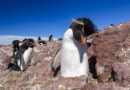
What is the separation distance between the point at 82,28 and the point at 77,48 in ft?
2.52

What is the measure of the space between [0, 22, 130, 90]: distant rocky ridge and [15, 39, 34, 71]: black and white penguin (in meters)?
2.79

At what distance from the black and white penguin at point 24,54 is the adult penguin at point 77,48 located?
551 centimetres

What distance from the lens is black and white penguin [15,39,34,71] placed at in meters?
18.0

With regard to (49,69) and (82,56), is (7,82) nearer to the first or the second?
(49,69)

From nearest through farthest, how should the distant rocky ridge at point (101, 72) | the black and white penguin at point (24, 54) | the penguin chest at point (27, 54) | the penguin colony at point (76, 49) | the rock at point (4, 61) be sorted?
the distant rocky ridge at point (101, 72)
the penguin colony at point (76, 49)
the black and white penguin at point (24, 54)
the penguin chest at point (27, 54)
the rock at point (4, 61)

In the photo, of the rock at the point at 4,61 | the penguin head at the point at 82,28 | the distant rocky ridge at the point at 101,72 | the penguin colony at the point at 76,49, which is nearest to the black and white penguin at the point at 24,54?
the rock at the point at 4,61

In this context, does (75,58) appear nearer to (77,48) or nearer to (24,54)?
(77,48)

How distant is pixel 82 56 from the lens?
12602 millimetres

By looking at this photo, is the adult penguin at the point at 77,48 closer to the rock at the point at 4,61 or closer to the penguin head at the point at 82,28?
the penguin head at the point at 82,28

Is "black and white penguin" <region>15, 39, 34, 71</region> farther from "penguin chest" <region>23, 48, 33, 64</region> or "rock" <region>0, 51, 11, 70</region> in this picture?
"rock" <region>0, 51, 11, 70</region>

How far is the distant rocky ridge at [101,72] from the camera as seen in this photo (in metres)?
9.54

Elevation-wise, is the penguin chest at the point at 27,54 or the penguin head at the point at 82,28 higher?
the penguin head at the point at 82,28

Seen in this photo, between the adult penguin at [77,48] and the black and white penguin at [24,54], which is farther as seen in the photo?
the black and white penguin at [24,54]

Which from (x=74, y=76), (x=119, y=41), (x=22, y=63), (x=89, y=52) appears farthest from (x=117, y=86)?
(x=22, y=63)
